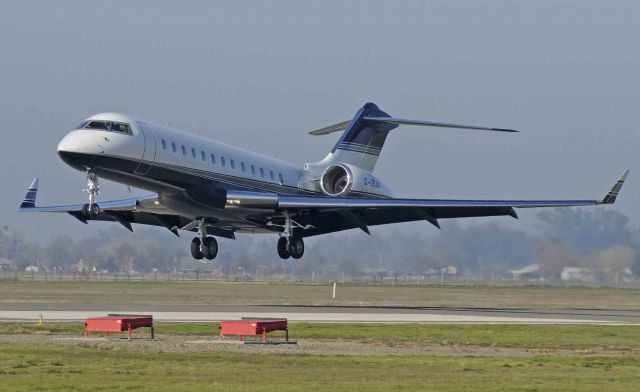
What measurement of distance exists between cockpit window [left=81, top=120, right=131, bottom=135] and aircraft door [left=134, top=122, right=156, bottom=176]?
744mm

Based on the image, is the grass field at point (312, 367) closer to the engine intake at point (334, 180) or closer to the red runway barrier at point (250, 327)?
the red runway barrier at point (250, 327)

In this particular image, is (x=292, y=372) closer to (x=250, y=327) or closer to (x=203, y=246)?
(x=250, y=327)

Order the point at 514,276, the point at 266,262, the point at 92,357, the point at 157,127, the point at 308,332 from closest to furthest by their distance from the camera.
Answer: the point at 92,357
the point at 308,332
the point at 157,127
the point at 514,276
the point at 266,262

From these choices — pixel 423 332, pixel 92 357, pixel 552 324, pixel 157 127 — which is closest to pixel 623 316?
pixel 552 324

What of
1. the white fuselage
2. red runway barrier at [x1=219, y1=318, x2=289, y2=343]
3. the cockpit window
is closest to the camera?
red runway barrier at [x1=219, y1=318, x2=289, y2=343]

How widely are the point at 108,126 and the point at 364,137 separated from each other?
1621 cm

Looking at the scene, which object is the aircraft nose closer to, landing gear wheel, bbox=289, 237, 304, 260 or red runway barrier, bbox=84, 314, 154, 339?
red runway barrier, bbox=84, 314, 154, 339

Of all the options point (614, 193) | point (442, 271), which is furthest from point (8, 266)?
point (614, 193)

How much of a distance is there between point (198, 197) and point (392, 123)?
12499 millimetres

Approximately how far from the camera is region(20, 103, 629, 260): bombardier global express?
1492 inches

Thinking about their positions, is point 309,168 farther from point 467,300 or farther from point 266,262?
point 266,262

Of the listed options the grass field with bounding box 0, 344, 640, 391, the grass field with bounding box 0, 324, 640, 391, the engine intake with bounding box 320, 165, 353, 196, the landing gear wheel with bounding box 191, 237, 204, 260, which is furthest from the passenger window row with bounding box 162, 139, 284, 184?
the grass field with bounding box 0, 344, 640, 391

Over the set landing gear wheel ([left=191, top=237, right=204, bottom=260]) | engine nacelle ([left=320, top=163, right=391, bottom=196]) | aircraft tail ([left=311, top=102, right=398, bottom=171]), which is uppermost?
aircraft tail ([left=311, top=102, right=398, bottom=171])

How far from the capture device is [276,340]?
29734 mm
